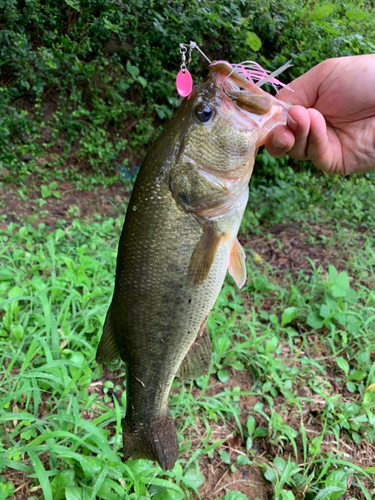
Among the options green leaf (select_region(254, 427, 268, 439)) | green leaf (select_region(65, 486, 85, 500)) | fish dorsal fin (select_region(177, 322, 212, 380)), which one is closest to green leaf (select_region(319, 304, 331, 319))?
green leaf (select_region(254, 427, 268, 439))

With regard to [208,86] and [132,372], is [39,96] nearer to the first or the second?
[208,86]

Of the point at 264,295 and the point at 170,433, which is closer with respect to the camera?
the point at 170,433

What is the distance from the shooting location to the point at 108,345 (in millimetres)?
1546

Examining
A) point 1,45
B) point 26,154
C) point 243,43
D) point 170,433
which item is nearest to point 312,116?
point 170,433

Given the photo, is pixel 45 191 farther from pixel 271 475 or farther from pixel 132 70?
pixel 271 475

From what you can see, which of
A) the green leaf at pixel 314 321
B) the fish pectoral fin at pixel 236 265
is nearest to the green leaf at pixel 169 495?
the fish pectoral fin at pixel 236 265

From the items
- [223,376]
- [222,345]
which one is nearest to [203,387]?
[223,376]

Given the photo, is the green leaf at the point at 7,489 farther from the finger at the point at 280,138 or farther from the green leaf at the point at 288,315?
the green leaf at the point at 288,315

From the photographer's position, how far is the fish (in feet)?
4.55

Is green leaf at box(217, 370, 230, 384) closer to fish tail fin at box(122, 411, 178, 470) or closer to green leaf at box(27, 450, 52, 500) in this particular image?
fish tail fin at box(122, 411, 178, 470)

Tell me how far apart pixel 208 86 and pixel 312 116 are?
0.57 meters

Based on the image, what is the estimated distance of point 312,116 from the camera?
164 centimetres

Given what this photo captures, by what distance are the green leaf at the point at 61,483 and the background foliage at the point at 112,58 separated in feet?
13.3

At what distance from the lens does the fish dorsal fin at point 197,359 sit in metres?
1.68
